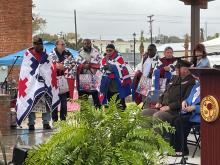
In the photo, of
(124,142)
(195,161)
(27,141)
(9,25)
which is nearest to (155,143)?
(124,142)

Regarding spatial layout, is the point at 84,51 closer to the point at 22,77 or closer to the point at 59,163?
the point at 22,77

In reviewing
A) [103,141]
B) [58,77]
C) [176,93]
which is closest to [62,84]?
[58,77]

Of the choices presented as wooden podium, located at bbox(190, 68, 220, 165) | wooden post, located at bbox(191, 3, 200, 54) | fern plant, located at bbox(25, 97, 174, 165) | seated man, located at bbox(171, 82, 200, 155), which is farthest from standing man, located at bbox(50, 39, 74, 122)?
fern plant, located at bbox(25, 97, 174, 165)

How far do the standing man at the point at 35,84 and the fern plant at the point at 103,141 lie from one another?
6462 millimetres

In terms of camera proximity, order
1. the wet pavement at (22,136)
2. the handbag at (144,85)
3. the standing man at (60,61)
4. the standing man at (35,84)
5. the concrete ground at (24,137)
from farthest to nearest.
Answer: the handbag at (144,85)
the standing man at (60,61)
the standing man at (35,84)
the wet pavement at (22,136)
the concrete ground at (24,137)

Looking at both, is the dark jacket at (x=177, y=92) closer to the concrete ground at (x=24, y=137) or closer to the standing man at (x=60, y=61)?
the concrete ground at (x=24, y=137)

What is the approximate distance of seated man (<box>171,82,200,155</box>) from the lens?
22.9ft

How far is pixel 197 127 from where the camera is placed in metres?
7.23

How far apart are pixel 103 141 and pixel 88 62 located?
7598 millimetres

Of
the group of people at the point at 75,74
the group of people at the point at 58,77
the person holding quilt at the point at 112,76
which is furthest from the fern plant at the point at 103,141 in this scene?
the person holding quilt at the point at 112,76

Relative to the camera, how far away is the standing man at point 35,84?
998cm

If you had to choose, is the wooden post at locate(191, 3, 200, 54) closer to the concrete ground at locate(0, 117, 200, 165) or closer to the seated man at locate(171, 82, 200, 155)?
the concrete ground at locate(0, 117, 200, 165)

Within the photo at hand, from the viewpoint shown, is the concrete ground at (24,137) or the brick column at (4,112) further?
the brick column at (4,112)

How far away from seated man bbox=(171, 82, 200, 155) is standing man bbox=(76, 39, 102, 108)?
12.7ft
